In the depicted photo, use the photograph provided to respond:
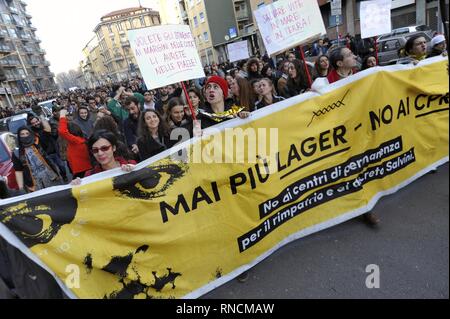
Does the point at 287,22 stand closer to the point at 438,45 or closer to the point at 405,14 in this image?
the point at 438,45

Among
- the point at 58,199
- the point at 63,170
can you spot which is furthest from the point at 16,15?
the point at 58,199

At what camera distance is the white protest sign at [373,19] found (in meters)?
4.79

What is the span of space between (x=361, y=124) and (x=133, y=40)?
2.41m

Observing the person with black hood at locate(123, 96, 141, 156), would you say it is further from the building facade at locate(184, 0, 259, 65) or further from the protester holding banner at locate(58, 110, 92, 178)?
the building facade at locate(184, 0, 259, 65)

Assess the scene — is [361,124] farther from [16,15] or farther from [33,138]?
[16,15]

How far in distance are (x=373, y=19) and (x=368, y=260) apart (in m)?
3.78

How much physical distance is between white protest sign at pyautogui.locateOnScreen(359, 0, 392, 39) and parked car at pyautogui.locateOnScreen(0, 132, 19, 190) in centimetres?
608

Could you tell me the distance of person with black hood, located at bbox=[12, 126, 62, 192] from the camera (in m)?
5.19

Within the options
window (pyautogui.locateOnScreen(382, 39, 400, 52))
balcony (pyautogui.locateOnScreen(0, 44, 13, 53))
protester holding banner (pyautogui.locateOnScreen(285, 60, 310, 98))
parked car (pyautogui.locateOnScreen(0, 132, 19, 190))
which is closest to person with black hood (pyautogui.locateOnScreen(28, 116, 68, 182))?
parked car (pyautogui.locateOnScreen(0, 132, 19, 190))

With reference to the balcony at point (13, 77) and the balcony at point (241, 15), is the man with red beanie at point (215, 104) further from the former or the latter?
the balcony at point (13, 77)

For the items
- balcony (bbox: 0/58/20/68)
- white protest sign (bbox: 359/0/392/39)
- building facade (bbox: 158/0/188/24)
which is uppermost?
building facade (bbox: 158/0/188/24)

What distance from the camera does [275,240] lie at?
10.2 ft

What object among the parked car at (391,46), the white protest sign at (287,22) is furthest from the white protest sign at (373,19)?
the parked car at (391,46)

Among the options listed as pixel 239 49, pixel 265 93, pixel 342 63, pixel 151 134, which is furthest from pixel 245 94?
pixel 239 49
